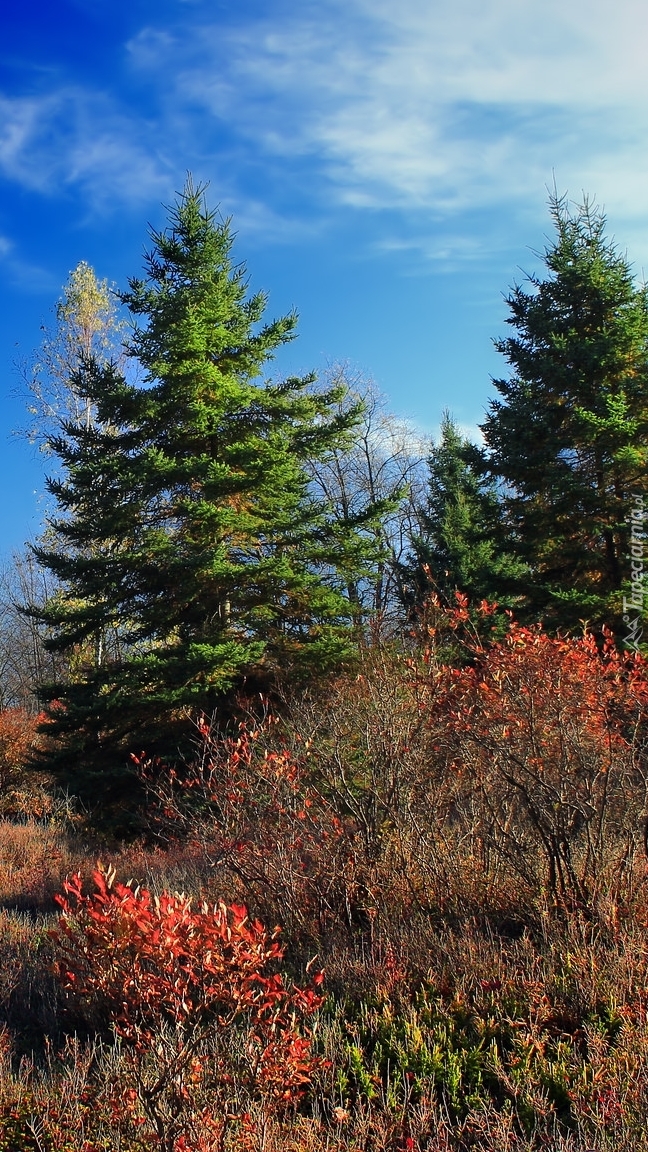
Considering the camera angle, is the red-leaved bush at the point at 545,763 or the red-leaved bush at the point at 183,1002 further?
the red-leaved bush at the point at 545,763

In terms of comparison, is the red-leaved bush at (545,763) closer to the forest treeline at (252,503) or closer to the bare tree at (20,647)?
the forest treeline at (252,503)

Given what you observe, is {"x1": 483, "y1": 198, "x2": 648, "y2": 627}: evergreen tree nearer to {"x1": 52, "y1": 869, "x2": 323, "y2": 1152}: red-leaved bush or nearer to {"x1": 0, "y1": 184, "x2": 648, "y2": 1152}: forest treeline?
{"x1": 0, "y1": 184, "x2": 648, "y2": 1152}: forest treeline

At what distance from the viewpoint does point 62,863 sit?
9836 mm

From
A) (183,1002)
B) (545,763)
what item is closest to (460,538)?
(545,763)

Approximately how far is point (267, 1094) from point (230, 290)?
1579cm

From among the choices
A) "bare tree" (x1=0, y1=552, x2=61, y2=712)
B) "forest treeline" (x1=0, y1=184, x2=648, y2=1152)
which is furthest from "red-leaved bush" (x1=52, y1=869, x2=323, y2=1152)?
"bare tree" (x1=0, y1=552, x2=61, y2=712)

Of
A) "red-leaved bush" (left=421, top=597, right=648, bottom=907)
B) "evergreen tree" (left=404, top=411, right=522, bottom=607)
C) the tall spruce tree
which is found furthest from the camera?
"evergreen tree" (left=404, top=411, right=522, bottom=607)

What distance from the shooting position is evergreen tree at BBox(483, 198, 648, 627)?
14867 mm

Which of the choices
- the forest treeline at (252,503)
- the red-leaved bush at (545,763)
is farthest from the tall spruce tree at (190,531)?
the red-leaved bush at (545,763)

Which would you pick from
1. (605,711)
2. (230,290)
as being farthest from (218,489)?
(605,711)

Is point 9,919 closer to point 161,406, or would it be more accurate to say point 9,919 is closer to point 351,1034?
point 351,1034

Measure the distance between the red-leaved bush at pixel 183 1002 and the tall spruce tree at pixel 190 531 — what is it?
9.05m

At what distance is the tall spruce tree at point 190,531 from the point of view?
1428 cm

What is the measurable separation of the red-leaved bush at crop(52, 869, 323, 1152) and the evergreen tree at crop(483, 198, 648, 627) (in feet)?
37.2
